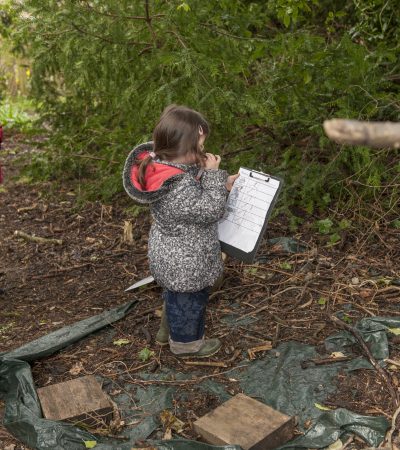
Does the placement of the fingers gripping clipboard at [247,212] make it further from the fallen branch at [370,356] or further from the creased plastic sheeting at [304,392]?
the fallen branch at [370,356]

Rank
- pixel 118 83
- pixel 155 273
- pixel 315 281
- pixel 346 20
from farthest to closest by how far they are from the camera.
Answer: pixel 346 20 < pixel 118 83 < pixel 315 281 < pixel 155 273

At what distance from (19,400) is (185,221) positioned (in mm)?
1189

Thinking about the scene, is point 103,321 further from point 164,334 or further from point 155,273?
point 155,273

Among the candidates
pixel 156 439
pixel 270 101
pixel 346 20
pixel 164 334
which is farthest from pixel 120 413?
pixel 346 20

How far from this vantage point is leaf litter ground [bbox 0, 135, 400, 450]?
11.2 ft

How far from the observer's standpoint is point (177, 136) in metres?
3.27

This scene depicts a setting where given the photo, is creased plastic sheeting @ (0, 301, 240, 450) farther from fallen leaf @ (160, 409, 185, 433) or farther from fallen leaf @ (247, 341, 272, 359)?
fallen leaf @ (247, 341, 272, 359)

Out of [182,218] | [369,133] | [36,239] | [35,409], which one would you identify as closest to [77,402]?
[35,409]

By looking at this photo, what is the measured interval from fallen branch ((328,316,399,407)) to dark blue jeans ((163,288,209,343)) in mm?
792

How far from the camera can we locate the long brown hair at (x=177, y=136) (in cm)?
325

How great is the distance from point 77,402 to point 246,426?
0.85 m

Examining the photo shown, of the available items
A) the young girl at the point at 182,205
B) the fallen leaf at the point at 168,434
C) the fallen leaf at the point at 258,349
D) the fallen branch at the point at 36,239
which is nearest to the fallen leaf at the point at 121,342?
the young girl at the point at 182,205

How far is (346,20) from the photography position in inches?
249

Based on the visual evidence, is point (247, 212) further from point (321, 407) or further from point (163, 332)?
point (321, 407)
